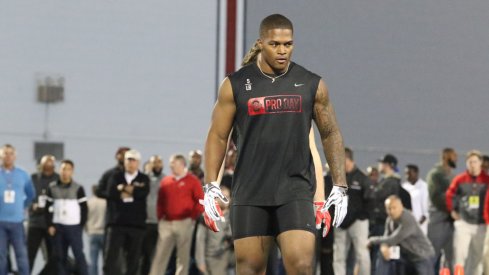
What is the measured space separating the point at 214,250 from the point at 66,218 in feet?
6.39

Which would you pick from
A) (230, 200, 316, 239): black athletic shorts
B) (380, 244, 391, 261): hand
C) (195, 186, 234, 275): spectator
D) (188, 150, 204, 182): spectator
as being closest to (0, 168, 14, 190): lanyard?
(195, 186, 234, 275): spectator

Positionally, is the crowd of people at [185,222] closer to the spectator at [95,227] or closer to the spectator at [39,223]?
the spectator at [39,223]

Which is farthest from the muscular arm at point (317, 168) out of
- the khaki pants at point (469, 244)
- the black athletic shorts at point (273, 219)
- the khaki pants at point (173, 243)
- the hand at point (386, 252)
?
the khaki pants at point (469, 244)

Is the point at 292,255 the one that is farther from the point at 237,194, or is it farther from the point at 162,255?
the point at 162,255

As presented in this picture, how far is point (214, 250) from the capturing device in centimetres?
1645

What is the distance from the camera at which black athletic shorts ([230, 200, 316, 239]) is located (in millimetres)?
7699

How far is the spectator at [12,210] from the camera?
15.7 metres

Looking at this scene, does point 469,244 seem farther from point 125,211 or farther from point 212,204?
point 212,204

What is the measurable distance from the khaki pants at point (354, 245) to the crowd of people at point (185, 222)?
0.04ft

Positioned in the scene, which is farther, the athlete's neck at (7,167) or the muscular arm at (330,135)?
the athlete's neck at (7,167)

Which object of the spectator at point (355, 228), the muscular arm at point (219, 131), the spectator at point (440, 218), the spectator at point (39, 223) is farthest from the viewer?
the spectator at point (440, 218)

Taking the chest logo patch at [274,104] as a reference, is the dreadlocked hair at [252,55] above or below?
above

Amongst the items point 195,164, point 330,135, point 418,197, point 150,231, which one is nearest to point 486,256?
point 418,197

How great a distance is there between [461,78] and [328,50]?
264cm
